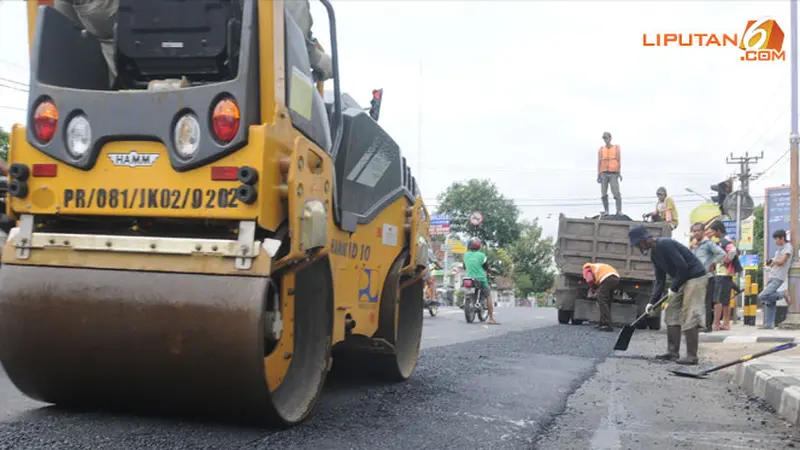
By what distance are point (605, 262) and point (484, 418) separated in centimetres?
1075

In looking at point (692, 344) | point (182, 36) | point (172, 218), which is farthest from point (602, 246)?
point (172, 218)

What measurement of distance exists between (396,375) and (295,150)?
2.63 m

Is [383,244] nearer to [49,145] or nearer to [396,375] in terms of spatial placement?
[396,375]

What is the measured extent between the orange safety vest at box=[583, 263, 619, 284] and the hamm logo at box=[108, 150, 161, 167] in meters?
11.0

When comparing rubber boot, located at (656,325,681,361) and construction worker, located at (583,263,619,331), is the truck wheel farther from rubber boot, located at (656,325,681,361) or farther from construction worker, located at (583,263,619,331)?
rubber boot, located at (656,325,681,361)

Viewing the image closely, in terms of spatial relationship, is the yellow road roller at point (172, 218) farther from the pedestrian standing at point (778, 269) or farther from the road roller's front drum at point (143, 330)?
the pedestrian standing at point (778, 269)

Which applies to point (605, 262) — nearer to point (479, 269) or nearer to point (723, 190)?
point (479, 269)

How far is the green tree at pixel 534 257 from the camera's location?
73.6m

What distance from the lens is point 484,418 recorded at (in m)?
4.38

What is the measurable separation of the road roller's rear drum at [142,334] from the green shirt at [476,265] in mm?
11642

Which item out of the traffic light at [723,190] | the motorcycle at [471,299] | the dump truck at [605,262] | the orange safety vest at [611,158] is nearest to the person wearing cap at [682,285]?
the dump truck at [605,262]

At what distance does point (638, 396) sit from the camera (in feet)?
18.9

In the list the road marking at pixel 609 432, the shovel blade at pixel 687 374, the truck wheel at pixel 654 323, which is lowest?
the truck wheel at pixel 654 323

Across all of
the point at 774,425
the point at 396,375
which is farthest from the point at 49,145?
the point at 774,425
